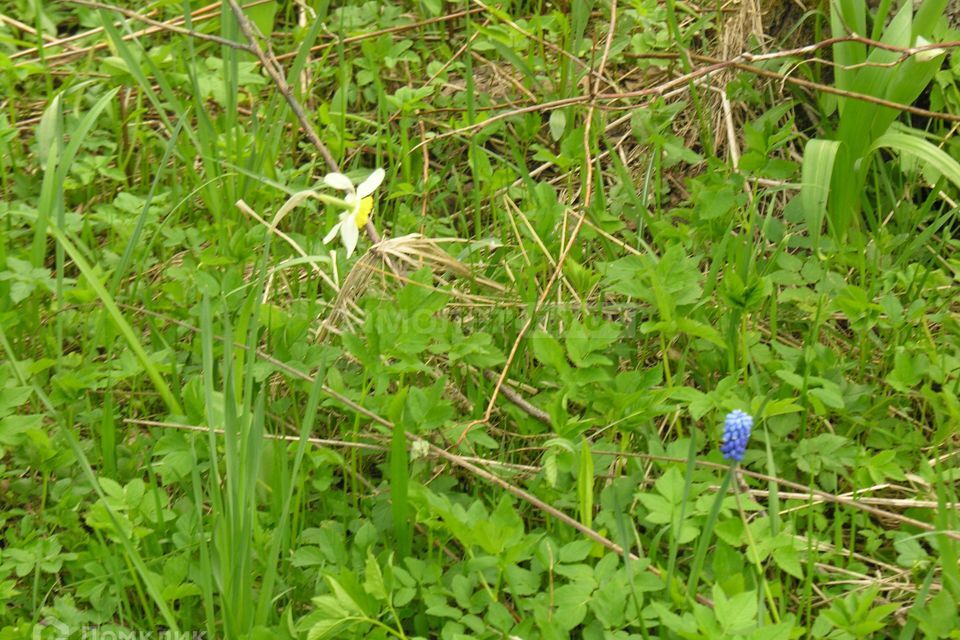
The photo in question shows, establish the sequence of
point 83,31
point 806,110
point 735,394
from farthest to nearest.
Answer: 1. point 83,31
2. point 806,110
3. point 735,394

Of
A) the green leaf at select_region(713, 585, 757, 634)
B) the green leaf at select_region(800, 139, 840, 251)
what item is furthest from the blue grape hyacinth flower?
the green leaf at select_region(800, 139, 840, 251)

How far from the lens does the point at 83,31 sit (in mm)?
3451

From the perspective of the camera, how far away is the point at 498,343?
7.59 feet

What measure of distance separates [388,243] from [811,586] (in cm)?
103

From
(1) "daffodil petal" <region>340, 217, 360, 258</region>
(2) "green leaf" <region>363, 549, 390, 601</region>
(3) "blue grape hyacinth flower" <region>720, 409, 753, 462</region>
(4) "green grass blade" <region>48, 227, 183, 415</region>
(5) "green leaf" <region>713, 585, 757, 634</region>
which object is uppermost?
(1) "daffodil petal" <region>340, 217, 360, 258</region>

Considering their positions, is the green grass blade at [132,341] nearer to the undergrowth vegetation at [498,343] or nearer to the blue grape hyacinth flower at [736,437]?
the undergrowth vegetation at [498,343]

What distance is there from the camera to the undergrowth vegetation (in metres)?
1.73

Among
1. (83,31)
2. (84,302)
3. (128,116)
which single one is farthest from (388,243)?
(83,31)

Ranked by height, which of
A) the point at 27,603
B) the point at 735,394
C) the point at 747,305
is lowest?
the point at 27,603

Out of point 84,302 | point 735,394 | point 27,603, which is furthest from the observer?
point 84,302

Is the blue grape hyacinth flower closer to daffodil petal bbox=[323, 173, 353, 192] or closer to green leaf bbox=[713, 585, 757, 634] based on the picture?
green leaf bbox=[713, 585, 757, 634]

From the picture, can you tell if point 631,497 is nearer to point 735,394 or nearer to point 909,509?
point 735,394

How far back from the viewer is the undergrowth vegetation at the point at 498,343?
1728 millimetres

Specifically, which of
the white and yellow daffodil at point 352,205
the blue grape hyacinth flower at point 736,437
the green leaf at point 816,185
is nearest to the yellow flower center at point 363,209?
the white and yellow daffodil at point 352,205
